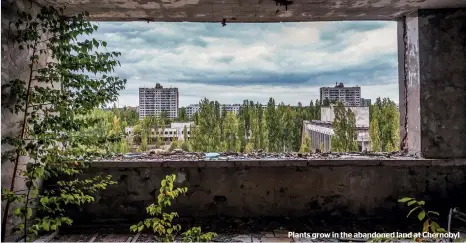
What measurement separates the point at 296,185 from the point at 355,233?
75 cm

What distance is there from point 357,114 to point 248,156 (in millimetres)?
1601

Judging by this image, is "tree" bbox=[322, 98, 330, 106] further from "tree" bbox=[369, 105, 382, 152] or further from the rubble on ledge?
the rubble on ledge

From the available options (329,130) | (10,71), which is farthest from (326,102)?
(10,71)

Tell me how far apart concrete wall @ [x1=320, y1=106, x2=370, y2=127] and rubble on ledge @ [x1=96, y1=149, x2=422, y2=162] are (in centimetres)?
49

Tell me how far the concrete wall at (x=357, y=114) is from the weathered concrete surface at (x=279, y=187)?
882 millimetres

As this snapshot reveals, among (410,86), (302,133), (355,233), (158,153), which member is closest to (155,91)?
(158,153)

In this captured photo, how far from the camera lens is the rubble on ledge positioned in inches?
141

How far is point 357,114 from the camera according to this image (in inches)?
167

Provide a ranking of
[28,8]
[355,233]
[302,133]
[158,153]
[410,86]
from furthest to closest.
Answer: [302,133], [158,153], [410,86], [355,233], [28,8]

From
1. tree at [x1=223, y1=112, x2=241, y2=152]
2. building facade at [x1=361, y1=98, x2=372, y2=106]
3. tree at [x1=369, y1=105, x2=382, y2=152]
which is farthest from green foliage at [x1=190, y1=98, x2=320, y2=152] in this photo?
tree at [x1=369, y1=105, x2=382, y2=152]

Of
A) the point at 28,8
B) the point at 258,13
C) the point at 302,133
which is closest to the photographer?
the point at 28,8

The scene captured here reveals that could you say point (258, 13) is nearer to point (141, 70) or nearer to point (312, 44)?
point (312, 44)

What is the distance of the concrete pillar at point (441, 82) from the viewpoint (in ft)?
11.4

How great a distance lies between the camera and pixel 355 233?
325 cm
